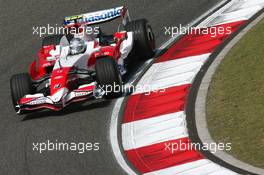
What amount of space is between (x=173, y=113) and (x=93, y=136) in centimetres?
138

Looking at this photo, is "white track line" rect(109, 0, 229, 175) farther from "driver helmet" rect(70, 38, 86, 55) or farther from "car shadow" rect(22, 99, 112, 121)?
"driver helmet" rect(70, 38, 86, 55)

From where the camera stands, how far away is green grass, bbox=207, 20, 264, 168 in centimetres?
1108

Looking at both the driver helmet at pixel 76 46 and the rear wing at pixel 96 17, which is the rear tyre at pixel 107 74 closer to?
the driver helmet at pixel 76 46

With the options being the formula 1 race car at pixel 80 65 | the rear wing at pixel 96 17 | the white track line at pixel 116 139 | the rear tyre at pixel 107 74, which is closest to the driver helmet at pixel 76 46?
the formula 1 race car at pixel 80 65

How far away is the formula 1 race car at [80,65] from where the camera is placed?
13977 mm

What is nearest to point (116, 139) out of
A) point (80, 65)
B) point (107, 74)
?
point (107, 74)

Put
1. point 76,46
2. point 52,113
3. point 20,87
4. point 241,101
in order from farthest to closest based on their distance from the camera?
1. point 76,46
2. point 20,87
3. point 52,113
4. point 241,101

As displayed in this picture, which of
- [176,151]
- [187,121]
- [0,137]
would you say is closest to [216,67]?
[187,121]

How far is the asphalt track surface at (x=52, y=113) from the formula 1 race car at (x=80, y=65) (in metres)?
0.36

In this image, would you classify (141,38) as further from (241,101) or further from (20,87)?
(241,101)

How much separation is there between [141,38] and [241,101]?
4.08 m

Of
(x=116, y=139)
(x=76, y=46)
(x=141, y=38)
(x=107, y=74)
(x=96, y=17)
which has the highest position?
(x=96, y=17)

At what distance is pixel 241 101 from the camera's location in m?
12.5

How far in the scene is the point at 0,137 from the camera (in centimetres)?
1382
